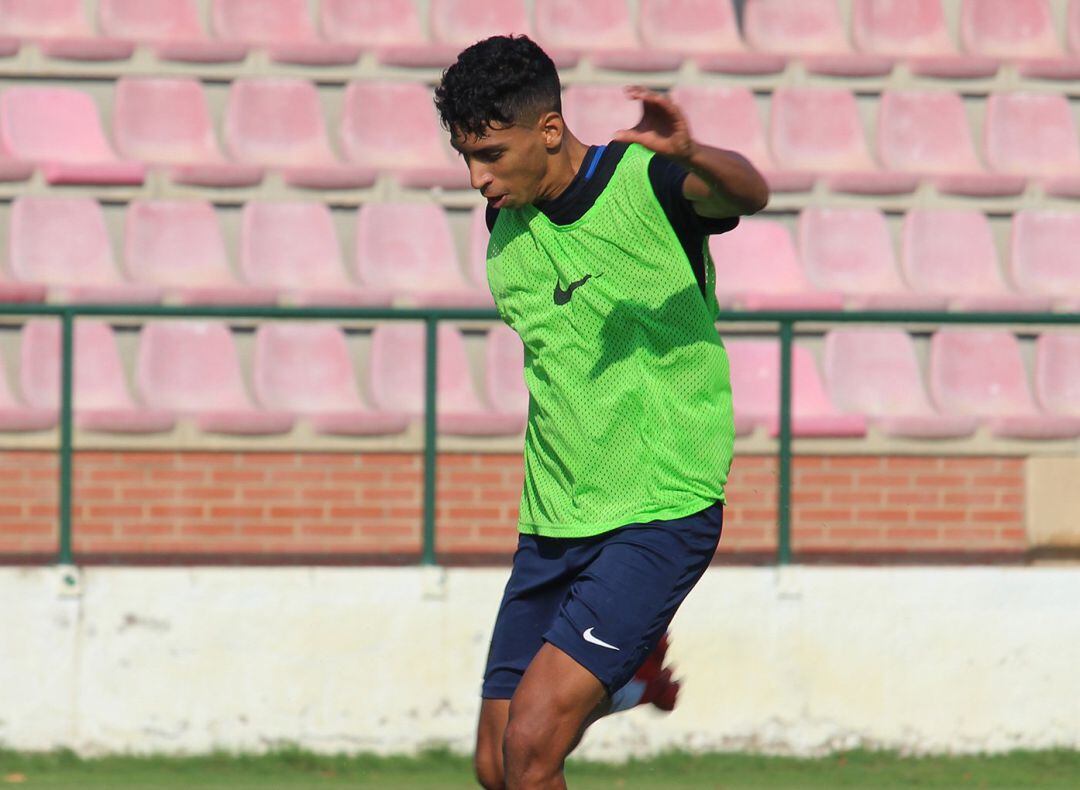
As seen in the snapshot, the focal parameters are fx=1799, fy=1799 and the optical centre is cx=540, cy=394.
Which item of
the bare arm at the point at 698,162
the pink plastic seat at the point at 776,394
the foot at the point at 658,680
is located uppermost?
the bare arm at the point at 698,162

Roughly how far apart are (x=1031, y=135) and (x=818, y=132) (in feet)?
4.21

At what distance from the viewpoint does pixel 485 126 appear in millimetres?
3879

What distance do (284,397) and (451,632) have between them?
1.85m

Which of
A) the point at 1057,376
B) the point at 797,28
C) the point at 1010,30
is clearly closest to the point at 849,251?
the point at 1057,376

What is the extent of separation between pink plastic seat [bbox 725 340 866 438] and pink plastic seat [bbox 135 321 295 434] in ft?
6.69

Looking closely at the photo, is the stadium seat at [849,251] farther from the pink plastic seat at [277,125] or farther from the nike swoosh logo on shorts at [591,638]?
the nike swoosh logo on shorts at [591,638]

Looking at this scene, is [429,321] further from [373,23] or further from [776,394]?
[373,23]

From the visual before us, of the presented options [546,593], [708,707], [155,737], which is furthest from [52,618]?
[546,593]

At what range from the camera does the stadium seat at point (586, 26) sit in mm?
10461

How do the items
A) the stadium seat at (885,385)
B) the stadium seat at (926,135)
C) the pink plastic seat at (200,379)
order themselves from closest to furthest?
the pink plastic seat at (200,379) → the stadium seat at (885,385) → the stadium seat at (926,135)

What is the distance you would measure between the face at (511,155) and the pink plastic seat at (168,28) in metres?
6.38

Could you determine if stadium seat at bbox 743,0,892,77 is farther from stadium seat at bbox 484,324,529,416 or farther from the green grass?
the green grass

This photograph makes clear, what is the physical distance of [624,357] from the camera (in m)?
4.02

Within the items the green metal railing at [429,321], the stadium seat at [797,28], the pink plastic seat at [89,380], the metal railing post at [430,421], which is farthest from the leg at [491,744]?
the stadium seat at [797,28]
